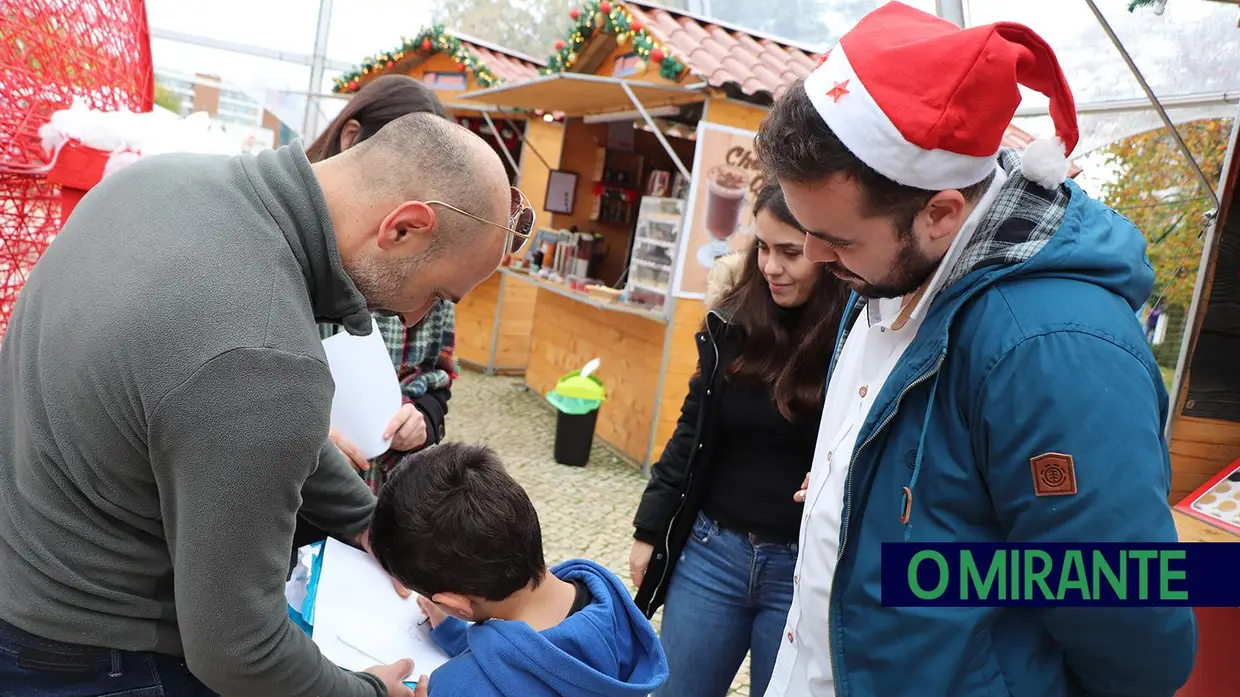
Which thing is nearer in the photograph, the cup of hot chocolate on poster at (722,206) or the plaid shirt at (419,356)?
the plaid shirt at (419,356)

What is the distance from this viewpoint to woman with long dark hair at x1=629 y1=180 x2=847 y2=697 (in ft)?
6.29

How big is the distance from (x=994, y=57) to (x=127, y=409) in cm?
112

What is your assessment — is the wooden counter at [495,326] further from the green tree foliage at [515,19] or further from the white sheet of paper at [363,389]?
the white sheet of paper at [363,389]

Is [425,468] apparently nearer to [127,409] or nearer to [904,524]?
[127,409]

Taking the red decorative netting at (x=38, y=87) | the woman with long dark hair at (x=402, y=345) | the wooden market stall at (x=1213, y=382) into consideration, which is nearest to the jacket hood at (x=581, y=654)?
the woman with long dark hair at (x=402, y=345)

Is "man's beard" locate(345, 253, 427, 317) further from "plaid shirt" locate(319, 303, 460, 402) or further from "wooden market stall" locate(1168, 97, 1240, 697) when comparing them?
"wooden market stall" locate(1168, 97, 1240, 697)

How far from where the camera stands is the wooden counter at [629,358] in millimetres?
5656

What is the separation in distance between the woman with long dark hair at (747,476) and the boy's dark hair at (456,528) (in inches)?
25.8

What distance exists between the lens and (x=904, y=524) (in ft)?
3.71

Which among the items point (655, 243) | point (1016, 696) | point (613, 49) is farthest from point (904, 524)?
point (613, 49)

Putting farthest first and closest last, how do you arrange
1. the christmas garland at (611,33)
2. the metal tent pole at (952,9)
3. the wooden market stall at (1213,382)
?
the christmas garland at (611,33) → the metal tent pole at (952,9) → the wooden market stall at (1213,382)

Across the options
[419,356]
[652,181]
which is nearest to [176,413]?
[419,356]

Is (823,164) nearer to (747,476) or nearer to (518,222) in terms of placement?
(518,222)

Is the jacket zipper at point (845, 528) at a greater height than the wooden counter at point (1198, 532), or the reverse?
the jacket zipper at point (845, 528)
